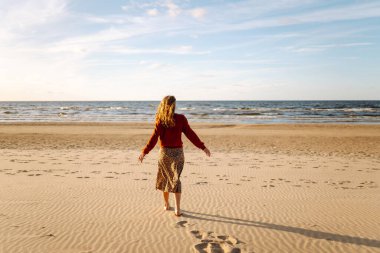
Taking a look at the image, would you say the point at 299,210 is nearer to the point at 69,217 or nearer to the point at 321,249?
the point at 321,249

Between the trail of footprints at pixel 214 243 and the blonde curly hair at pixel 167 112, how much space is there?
1.77m

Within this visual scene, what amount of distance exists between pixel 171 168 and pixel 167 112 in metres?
0.98

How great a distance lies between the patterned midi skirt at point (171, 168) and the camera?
563 centimetres

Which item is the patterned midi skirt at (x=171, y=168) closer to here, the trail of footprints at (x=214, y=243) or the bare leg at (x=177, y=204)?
the bare leg at (x=177, y=204)

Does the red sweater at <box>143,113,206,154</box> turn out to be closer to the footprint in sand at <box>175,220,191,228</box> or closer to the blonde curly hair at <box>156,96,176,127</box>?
the blonde curly hair at <box>156,96,176,127</box>

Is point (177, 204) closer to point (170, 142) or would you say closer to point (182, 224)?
point (182, 224)

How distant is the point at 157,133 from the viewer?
5578mm

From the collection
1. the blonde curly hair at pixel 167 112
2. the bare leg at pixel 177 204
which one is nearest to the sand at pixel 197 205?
the bare leg at pixel 177 204

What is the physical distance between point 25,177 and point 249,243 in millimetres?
6797

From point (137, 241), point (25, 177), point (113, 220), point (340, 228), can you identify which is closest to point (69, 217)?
point (113, 220)

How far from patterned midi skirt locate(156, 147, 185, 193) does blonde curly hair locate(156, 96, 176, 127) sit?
1.59 feet

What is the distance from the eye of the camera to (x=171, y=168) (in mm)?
5680

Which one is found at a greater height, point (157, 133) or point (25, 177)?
point (157, 133)

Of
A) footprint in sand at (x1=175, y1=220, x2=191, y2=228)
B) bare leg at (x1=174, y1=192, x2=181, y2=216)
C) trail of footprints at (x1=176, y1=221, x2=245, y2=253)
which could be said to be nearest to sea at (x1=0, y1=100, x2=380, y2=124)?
bare leg at (x1=174, y1=192, x2=181, y2=216)
